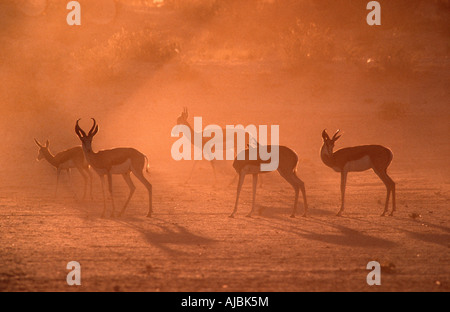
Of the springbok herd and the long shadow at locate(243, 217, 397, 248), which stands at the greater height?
the springbok herd

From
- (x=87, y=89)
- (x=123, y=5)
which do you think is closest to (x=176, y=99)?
(x=87, y=89)

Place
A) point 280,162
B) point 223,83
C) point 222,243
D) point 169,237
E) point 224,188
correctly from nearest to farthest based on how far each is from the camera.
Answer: point 222,243, point 169,237, point 280,162, point 224,188, point 223,83

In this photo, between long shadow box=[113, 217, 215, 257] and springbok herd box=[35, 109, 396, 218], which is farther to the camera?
springbok herd box=[35, 109, 396, 218]

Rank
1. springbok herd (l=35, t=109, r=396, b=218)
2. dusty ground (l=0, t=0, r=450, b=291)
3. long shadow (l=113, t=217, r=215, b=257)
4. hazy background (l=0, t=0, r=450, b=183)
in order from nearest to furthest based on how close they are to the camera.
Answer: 1. dusty ground (l=0, t=0, r=450, b=291)
2. long shadow (l=113, t=217, r=215, b=257)
3. springbok herd (l=35, t=109, r=396, b=218)
4. hazy background (l=0, t=0, r=450, b=183)

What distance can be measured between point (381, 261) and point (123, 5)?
124 ft

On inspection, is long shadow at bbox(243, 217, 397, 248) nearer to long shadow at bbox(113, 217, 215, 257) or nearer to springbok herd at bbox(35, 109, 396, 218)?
springbok herd at bbox(35, 109, 396, 218)

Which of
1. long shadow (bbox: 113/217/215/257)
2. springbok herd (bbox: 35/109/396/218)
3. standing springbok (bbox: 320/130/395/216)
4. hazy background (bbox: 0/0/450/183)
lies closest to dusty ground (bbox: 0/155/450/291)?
long shadow (bbox: 113/217/215/257)

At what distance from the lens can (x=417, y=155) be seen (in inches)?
1051

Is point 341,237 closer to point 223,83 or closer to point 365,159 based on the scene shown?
point 365,159

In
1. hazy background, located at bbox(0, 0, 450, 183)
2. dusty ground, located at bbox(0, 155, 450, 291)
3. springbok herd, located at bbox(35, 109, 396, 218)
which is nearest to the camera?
dusty ground, located at bbox(0, 155, 450, 291)

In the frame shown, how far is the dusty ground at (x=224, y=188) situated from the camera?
38.1 feet

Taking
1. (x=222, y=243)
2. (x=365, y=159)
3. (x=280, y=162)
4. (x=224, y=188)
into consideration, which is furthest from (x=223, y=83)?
(x=222, y=243)

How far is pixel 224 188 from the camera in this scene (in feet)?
70.7

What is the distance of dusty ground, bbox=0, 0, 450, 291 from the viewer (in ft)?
Answer: 38.1
